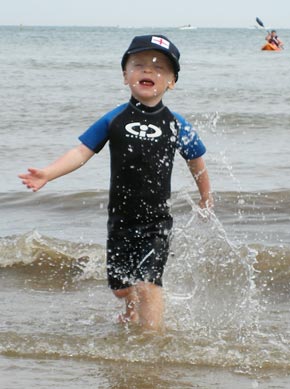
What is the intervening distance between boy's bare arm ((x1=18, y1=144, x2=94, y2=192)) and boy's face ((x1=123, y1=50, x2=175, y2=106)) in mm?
383

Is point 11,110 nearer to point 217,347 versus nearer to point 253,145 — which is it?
point 253,145

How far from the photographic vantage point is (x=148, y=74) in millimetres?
4547

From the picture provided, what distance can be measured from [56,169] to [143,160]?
1.52 feet

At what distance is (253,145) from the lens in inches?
471

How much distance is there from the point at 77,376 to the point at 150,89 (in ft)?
4.62

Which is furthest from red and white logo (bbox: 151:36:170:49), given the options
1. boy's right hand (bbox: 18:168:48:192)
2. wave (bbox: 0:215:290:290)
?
wave (bbox: 0:215:290:290)

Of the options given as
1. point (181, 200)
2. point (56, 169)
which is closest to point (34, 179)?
point (56, 169)

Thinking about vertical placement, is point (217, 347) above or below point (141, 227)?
below

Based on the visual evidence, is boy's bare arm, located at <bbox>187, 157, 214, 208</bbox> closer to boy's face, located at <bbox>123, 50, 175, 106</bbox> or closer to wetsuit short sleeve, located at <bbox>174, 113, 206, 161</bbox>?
wetsuit short sleeve, located at <bbox>174, 113, 206, 161</bbox>

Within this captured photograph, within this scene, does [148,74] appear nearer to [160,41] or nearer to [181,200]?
[160,41]

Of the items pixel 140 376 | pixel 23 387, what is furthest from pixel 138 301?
pixel 23 387

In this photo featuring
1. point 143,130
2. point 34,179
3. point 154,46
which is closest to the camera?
point 34,179

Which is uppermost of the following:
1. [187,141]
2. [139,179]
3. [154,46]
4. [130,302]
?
[154,46]

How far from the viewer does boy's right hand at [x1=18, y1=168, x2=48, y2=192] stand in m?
4.09
